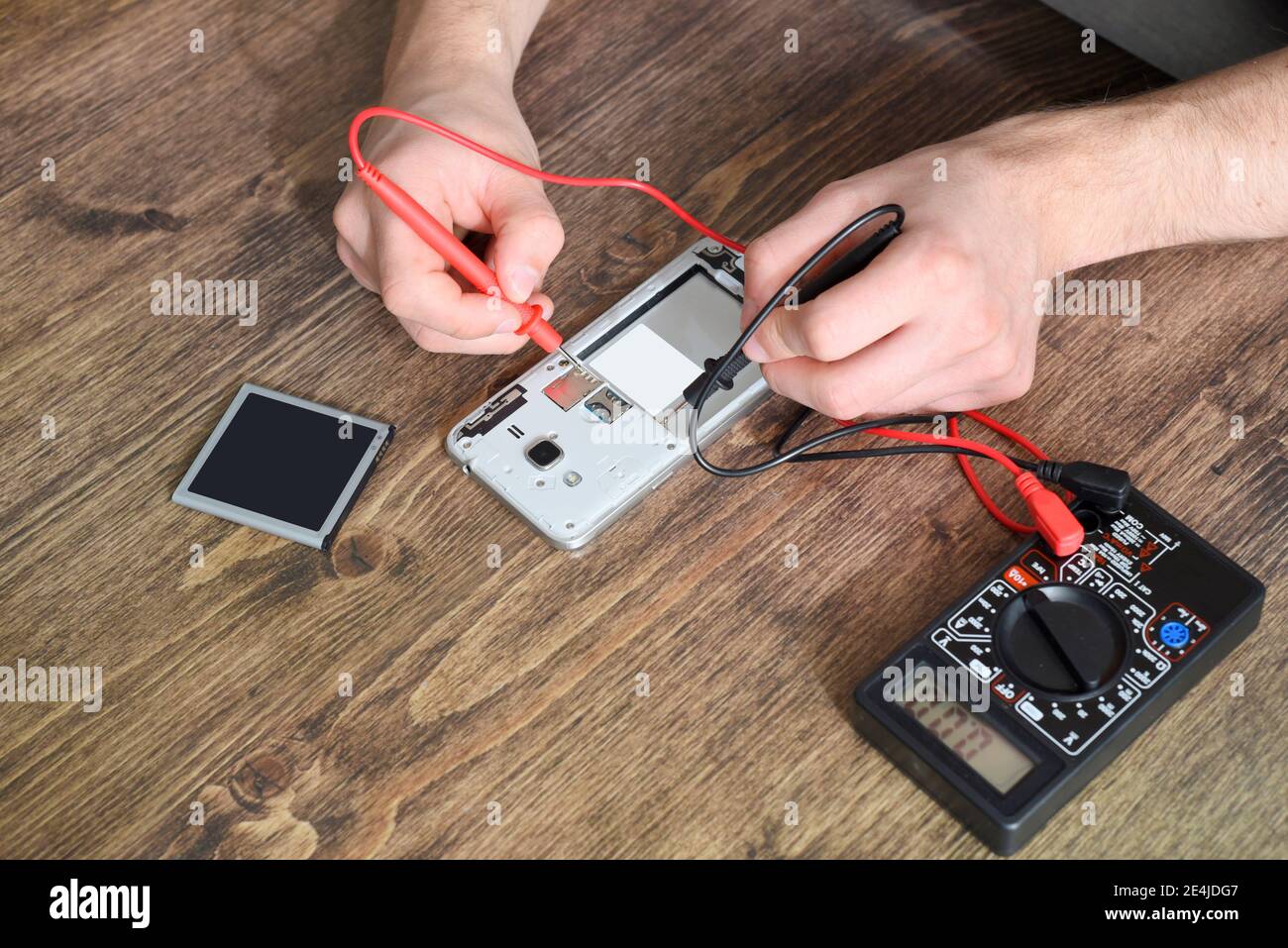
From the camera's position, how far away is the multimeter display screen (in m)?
0.69

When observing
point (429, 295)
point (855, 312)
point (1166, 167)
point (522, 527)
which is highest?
point (1166, 167)

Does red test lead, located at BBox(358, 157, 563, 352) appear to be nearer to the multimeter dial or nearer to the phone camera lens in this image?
the phone camera lens

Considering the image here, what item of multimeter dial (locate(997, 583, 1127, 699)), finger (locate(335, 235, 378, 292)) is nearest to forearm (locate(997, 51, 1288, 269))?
multimeter dial (locate(997, 583, 1127, 699))

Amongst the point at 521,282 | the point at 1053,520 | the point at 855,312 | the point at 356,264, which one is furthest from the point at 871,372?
the point at 356,264

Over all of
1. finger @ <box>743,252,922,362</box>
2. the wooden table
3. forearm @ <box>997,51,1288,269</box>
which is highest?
forearm @ <box>997,51,1288,269</box>

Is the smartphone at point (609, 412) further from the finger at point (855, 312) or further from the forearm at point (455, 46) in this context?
the forearm at point (455, 46)

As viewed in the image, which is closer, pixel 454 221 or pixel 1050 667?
pixel 1050 667

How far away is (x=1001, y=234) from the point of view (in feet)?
2.71

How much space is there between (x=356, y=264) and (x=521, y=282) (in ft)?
0.56

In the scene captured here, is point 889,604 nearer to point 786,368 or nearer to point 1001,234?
point 786,368

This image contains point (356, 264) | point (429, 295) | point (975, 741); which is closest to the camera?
point (975, 741)

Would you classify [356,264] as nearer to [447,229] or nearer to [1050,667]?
[447,229]

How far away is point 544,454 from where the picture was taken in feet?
2.71

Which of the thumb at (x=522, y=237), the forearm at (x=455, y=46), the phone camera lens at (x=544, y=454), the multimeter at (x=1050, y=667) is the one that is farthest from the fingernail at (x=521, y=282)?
the multimeter at (x=1050, y=667)
